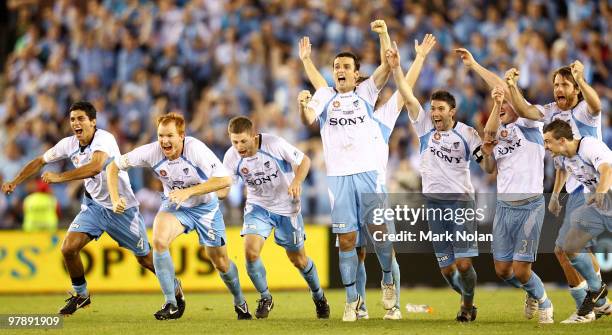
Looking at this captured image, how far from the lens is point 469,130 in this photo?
40.6 feet

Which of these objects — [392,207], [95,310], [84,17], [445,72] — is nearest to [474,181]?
[445,72]

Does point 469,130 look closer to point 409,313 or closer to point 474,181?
point 409,313

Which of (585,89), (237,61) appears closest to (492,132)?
(585,89)

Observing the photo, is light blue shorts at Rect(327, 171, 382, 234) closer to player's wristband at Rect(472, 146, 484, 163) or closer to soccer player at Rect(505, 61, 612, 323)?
player's wristband at Rect(472, 146, 484, 163)

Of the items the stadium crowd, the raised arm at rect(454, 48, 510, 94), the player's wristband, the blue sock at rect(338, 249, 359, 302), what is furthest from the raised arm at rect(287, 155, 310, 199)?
the stadium crowd

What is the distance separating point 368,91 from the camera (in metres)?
12.4

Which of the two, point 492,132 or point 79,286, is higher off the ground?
point 492,132

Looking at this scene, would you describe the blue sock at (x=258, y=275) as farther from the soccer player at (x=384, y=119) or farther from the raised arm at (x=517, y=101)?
the raised arm at (x=517, y=101)

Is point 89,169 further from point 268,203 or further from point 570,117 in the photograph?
point 570,117

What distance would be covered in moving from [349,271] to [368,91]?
2.11 m

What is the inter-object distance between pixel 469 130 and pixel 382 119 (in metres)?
1.03

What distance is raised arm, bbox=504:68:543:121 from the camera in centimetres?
1163

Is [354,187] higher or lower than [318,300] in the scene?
higher

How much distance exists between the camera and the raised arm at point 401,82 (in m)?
11.9
